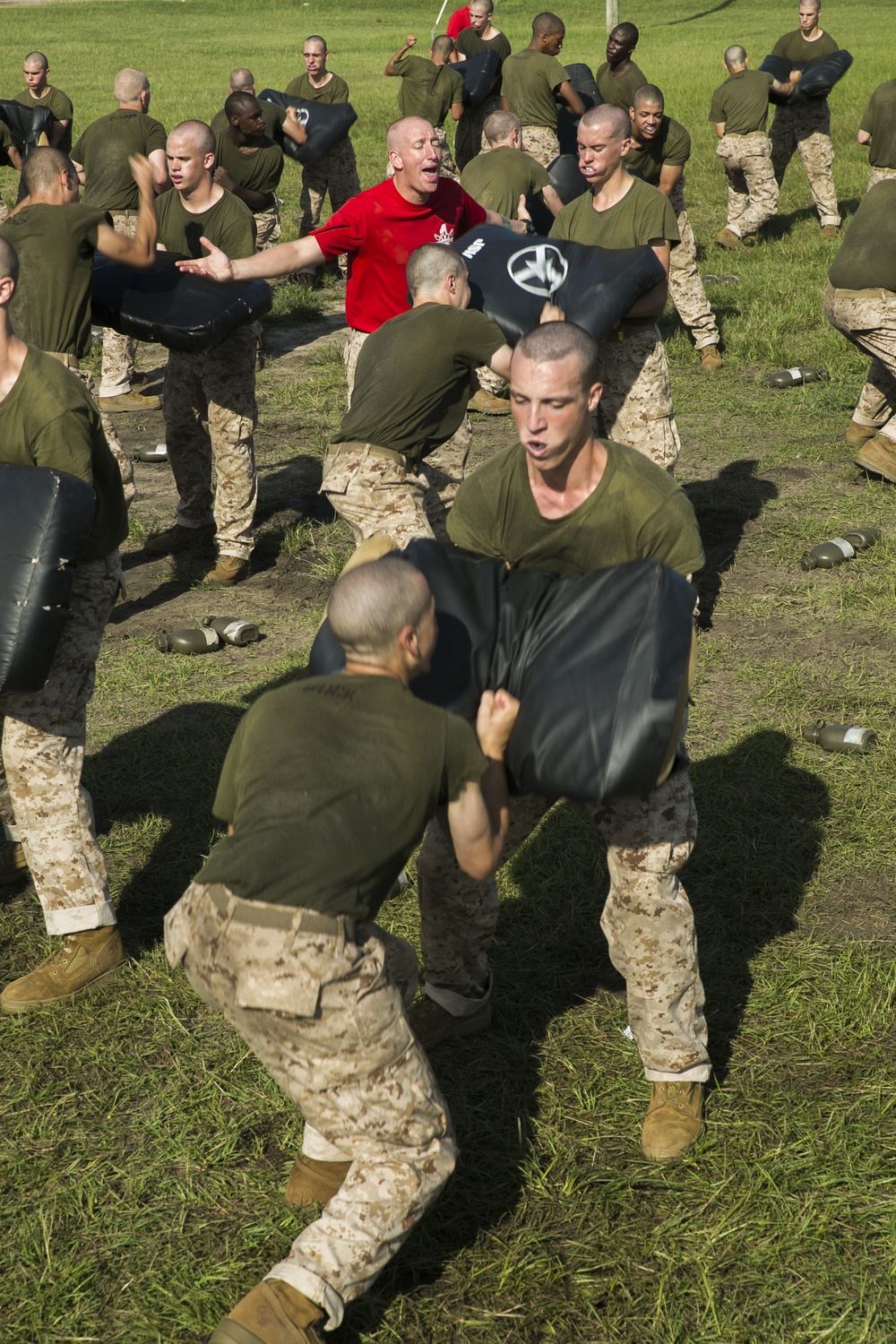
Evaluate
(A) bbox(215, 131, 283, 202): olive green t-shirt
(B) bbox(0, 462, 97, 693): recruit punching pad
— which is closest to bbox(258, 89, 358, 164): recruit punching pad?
(A) bbox(215, 131, 283, 202): olive green t-shirt

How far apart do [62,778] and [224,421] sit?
12.4 feet

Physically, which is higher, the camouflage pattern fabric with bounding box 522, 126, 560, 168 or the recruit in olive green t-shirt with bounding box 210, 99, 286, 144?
the recruit in olive green t-shirt with bounding box 210, 99, 286, 144

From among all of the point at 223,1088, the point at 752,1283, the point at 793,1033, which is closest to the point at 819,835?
the point at 793,1033

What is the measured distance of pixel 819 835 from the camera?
514 cm

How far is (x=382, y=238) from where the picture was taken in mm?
6797

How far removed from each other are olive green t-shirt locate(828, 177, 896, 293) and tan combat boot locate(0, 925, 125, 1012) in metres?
6.04

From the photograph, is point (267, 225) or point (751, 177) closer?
point (267, 225)

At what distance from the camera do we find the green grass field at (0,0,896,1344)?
10.8 feet

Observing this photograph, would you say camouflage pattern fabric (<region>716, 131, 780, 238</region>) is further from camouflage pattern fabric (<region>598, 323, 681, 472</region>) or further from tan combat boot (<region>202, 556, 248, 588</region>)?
tan combat boot (<region>202, 556, 248, 588</region>)

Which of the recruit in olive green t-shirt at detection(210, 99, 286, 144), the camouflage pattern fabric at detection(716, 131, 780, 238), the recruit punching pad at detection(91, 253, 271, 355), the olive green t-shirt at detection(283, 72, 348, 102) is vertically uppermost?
the recruit punching pad at detection(91, 253, 271, 355)

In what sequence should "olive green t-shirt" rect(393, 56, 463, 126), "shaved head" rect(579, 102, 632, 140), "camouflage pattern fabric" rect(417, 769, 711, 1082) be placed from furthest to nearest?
"olive green t-shirt" rect(393, 56, 463, 126), "shaved head" rect(579, 102, 632, 140), "camouflage pattern fabric" rect(417, 769, 711, 1082)

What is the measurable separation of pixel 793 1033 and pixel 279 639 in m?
3.84

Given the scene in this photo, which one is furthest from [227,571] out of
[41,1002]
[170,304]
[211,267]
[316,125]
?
[316,125]

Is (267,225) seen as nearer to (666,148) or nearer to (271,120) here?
(271,120)
